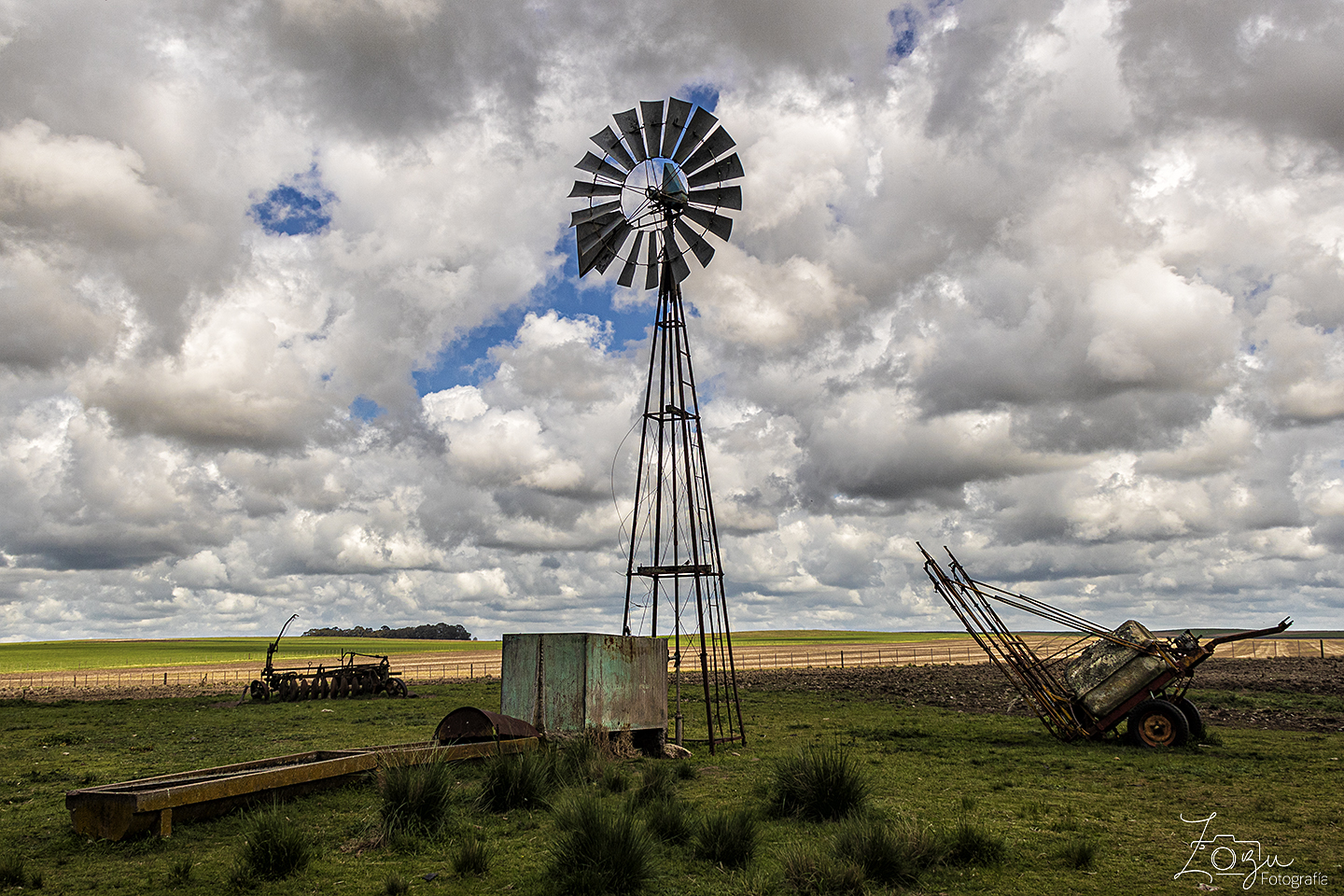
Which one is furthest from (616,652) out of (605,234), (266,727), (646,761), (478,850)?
(266,727)

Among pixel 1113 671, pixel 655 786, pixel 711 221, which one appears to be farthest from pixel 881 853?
pixel 711 221

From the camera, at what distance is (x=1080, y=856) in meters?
9.24

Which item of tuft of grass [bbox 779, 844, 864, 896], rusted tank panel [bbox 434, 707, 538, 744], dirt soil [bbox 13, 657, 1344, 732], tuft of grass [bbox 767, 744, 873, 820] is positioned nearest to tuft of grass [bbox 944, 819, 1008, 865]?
tuft of grass [bbox 779, 844, 864, 896]

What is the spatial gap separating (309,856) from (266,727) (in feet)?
71.9

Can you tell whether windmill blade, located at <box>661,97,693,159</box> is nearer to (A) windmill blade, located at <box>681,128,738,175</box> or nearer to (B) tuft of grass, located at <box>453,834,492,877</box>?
(A) windmill blade, located at <box>681,128,738,175</box>

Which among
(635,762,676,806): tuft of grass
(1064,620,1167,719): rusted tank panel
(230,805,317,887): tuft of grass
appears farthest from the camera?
(1064,620,1167,719): rusted tank panel

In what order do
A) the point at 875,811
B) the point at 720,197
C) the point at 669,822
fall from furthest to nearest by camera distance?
1. the point at 720,197
2. the point at 875,811
3. the point at 669,822

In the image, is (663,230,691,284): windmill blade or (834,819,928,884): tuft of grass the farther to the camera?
(663,230,691,284): windmill blade

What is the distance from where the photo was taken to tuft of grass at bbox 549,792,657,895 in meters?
8.13

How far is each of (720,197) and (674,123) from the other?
202cm

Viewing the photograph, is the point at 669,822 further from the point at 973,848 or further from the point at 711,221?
the point at 711,221

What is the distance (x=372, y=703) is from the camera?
1515 inches

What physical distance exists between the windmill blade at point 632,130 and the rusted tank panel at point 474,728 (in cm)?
1320
